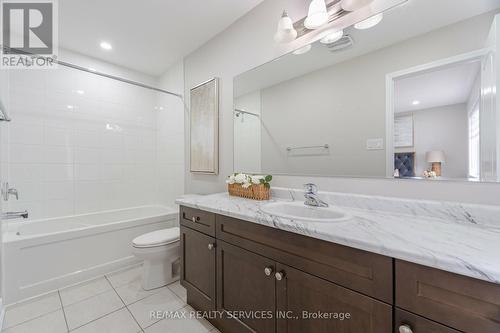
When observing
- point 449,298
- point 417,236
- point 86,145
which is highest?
point 86,145

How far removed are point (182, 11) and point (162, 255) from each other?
2.16 m

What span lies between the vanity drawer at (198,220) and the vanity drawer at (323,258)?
207mm

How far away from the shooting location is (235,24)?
1.98 m

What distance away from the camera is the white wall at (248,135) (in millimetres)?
1833

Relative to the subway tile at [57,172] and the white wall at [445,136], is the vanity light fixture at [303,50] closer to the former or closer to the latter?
the white wall at [445,136]

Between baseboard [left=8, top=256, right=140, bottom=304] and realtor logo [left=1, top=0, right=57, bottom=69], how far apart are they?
73.6 inches

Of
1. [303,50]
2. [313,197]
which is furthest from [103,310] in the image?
[303,50]

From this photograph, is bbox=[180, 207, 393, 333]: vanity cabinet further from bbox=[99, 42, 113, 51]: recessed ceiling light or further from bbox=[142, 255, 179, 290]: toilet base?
bbox=[99, 42, 113, 51]: recessed ceiling light

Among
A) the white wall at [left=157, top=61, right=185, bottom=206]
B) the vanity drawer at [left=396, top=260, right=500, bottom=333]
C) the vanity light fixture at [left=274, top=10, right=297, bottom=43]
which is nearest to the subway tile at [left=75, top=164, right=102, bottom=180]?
the white wall at [left=157, top=61, right=185, bottom=206]

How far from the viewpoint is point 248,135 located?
1896 millimetres

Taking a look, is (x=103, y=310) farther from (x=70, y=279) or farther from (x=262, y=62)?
(x=262, y=62)

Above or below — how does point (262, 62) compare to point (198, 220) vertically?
above

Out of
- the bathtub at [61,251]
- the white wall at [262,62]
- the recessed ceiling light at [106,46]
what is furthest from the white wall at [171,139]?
the recessed ceiling light at [106,46]

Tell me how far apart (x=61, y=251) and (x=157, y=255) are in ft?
2.87
